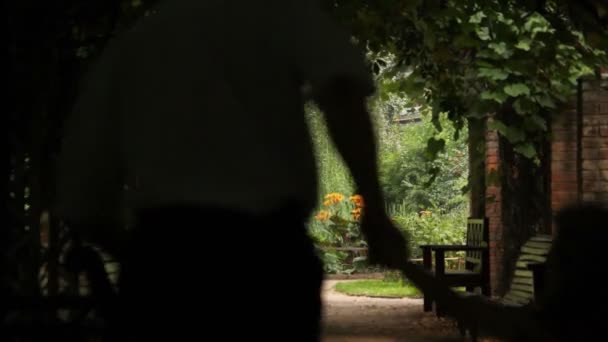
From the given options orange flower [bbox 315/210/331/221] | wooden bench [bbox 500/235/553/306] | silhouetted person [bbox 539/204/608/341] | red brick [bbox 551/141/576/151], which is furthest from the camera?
orange flower [bbox 315/210/331/221]

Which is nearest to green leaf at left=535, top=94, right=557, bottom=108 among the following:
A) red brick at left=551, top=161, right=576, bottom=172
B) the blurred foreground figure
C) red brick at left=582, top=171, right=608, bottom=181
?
red brick at left=551, top=161, right=576, bottom=172

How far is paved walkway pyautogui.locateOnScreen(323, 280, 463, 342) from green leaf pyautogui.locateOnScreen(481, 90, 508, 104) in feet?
7.00

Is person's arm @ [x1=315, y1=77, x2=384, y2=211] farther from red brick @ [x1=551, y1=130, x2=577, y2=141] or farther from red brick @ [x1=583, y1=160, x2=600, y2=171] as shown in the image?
red brick @ [x1=551, y1=130, x2=577, y2=141]

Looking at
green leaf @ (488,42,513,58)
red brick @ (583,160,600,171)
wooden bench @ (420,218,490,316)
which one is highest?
green leaf @ (488,42,513,58)

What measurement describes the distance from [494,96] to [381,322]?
300 cm

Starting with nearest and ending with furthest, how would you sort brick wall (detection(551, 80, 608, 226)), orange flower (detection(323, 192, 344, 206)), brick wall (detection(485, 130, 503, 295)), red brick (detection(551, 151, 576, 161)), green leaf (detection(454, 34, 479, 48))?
green leaf (detection(454, 34, 479, 48)) → brick wall (detection(551, 80, 608, 226)) → red brick (detection(551, 151, 576, 161)) → brick wall (detection(485, 130, 503, 295)) → orange flower (detection(323, 192, 344, 206))

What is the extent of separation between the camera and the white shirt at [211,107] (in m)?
1.46

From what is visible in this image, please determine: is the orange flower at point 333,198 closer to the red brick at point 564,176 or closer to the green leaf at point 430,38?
the red brick at point 564,176

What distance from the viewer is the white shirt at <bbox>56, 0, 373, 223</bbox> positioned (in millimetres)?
1455

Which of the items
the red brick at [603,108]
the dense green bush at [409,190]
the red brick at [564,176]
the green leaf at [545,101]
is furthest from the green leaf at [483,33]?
the dense green bush at [409,190]

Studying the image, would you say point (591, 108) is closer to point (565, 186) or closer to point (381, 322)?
point (565, 186)

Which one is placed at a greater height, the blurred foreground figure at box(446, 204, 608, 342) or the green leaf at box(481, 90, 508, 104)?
the green leaf at box(481, 90, 508, 104)

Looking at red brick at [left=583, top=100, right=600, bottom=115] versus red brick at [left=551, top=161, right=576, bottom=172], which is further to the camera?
red brick at [left=551, top=161, right=576, bottom=172]

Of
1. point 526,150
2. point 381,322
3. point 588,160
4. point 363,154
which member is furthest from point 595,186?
point 363,154
